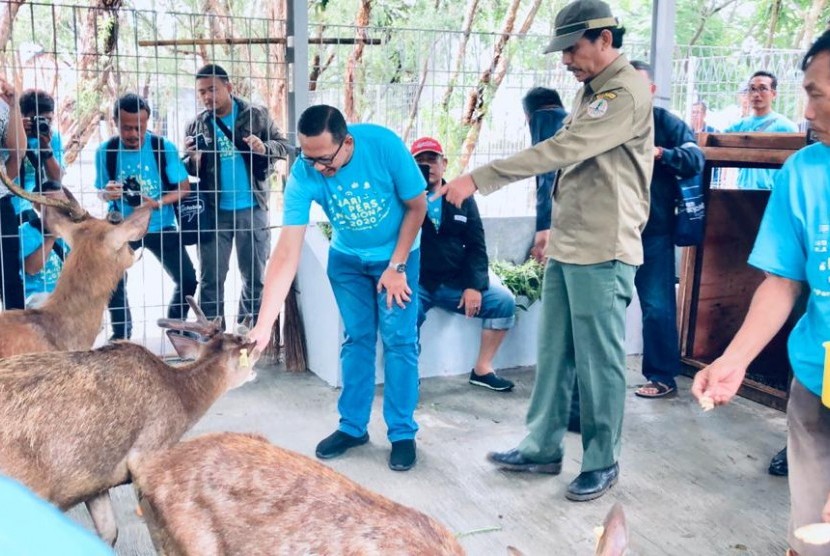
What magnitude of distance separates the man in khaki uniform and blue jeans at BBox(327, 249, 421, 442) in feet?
2.37

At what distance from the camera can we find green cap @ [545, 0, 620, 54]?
12.1 ft

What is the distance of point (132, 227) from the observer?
4.31 meters

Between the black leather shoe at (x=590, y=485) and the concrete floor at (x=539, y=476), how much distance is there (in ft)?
0.17

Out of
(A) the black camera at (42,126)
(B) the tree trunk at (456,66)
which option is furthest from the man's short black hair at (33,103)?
(B) the tree trunk at (456,66)

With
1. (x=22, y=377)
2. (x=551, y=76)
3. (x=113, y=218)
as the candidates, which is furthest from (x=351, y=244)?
(x=551, y=76)

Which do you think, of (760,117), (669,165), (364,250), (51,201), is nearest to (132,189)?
(51,201)

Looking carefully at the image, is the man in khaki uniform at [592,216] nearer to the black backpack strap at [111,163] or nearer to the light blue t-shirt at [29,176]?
the black backpack strap at [111,163]

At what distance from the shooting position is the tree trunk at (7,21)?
617 centimetres

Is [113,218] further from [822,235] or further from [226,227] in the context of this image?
[822,235]

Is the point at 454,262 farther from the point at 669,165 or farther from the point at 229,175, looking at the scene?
the point at 229,175

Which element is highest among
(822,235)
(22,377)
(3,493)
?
(822,235)

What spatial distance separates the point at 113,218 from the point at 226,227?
1659mm

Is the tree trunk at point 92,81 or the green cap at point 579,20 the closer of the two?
the green cap at point 579,20

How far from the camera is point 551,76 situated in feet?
23.0
